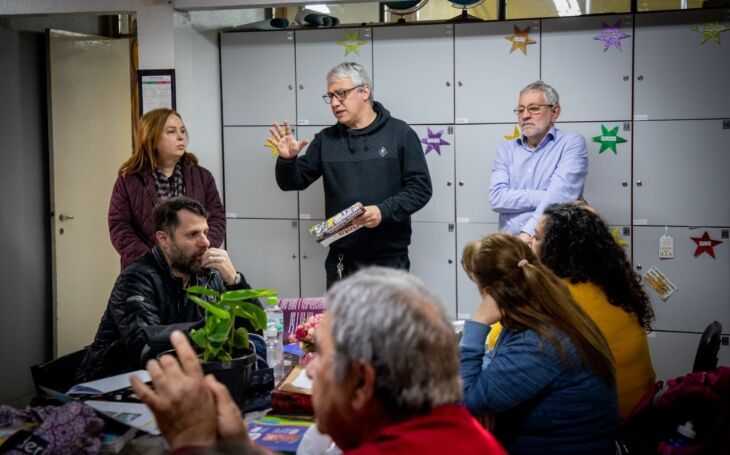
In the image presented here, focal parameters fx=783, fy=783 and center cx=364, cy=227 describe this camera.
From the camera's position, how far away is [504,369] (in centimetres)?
197

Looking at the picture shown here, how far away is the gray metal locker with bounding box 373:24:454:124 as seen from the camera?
15.7 ft

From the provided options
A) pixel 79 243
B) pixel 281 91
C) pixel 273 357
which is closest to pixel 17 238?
pixel 79 243

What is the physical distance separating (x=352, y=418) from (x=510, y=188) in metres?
3.07

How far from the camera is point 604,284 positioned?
245 centimetres

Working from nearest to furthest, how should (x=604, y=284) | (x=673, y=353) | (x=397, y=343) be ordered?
1. (x=397, y=343)
2. (x=604, y=284)
3. (x=673, y=353)

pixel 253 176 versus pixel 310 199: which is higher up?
pixel 253 176

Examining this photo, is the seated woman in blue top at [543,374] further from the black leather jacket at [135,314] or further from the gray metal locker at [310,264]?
the gray metal locker at [310,264]

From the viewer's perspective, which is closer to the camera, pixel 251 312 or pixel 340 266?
pixel 251 312

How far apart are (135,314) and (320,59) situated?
282 centimetres

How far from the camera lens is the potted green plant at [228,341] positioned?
1862 millimetres

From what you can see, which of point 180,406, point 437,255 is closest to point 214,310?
point 180,406

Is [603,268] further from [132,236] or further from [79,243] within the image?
[79,243]

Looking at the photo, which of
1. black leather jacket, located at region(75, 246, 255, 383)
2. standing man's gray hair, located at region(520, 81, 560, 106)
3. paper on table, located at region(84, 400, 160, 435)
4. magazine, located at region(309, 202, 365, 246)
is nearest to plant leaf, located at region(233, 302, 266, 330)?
paper on table, located at region(84, 400, 160, 435)

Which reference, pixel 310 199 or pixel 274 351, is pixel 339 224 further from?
pixel 310 199
